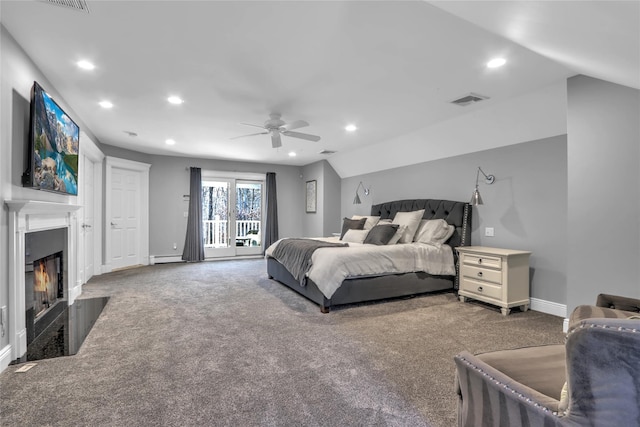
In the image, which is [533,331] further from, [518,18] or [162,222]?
[162,222]

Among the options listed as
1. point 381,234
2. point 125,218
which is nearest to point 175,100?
point 381,234

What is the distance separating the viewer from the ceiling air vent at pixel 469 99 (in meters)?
3.33

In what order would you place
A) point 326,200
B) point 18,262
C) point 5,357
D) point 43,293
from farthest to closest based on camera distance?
point 326,200
point 43,293
point 18,262
point 5,357

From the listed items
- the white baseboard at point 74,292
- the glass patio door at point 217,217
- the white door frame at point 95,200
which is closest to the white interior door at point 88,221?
the white door frame at point 95,200

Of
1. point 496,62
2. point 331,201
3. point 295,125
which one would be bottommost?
point 331,201

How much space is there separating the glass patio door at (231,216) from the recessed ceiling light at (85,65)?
468 centimetres

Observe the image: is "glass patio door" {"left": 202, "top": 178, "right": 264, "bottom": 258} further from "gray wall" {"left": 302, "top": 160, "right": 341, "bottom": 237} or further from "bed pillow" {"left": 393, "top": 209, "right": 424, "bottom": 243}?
"bed pillow" {"left": 393, "top": 209, "right": 424, "bottom": 243}

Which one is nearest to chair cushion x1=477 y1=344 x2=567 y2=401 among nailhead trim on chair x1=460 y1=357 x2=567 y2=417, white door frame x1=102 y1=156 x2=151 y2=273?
nailhead trim on chair x1=460 y1=357 x2=567 y2=417

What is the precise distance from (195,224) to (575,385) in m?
7.10

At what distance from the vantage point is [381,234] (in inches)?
172

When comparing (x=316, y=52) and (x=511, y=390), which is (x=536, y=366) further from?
(x=316, y=52)

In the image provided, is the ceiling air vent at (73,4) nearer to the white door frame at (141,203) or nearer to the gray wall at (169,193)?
the white door frame at (141,203)

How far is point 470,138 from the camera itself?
424 cm

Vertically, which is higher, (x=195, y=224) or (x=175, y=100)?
(x=175, y=100)
